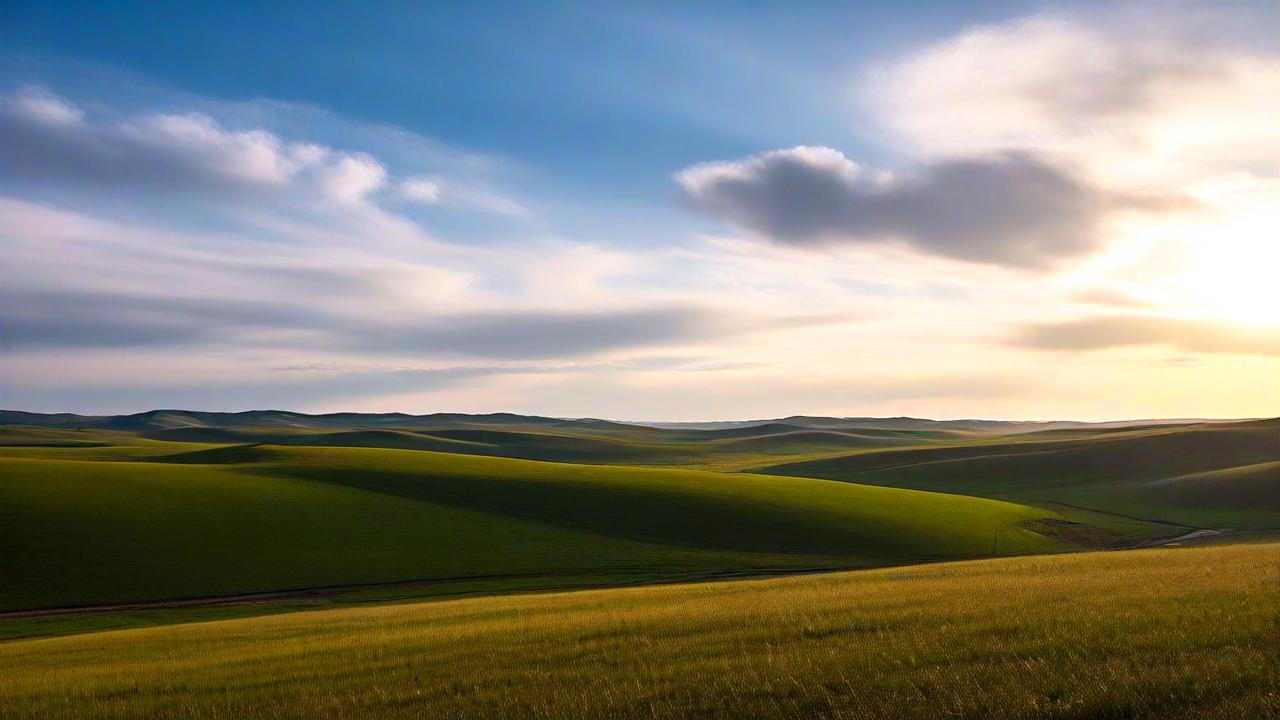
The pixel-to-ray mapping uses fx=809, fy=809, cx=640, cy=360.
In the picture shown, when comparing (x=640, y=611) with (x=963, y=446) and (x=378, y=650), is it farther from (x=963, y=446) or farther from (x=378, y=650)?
(x=963, y=446)

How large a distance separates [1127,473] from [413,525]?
10533 cm

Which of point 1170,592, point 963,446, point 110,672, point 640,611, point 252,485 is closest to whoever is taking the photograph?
point 1170,592

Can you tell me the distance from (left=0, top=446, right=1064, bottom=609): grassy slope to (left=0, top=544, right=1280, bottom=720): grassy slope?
24.1 m

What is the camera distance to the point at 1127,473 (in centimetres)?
11744

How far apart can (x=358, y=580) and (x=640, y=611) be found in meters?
29.4

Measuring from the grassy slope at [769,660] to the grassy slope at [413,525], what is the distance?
24.1 metres

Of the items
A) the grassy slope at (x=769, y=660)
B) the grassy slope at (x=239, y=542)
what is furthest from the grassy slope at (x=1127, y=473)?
the grassy slope at (x=769, y=660)

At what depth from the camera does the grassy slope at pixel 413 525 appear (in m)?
45.9

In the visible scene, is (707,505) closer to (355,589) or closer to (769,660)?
(355,589)

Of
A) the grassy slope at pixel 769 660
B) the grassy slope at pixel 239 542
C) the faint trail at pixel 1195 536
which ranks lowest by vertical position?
the faint trail at pixel 1195 536

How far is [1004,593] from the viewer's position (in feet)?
60.6

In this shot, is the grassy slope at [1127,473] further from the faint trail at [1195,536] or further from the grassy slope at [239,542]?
the grassy slope at [239,542]

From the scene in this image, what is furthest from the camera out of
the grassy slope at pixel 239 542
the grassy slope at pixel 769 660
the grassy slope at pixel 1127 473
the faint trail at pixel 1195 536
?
the grassy slope at pixel 1127 473

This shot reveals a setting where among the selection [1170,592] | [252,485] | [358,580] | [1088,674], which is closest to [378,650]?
[1088,674]
